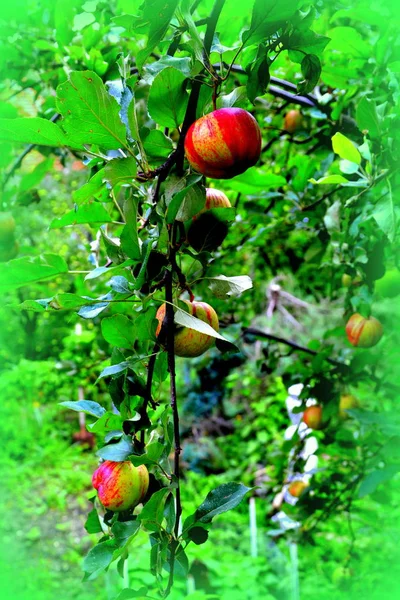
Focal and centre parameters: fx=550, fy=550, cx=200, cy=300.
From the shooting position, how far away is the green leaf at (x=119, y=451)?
370 millimetres

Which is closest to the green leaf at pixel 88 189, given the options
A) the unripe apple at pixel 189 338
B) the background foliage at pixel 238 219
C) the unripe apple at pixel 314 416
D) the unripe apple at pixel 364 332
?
the background foliage at pixel 238 219

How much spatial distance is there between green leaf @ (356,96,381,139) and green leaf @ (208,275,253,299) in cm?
23

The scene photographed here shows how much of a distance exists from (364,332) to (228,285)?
528 mm

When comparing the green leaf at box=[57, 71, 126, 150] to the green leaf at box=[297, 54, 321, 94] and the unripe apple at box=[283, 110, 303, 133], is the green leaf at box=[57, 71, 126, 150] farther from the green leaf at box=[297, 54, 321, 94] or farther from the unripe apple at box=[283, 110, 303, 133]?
the unripe apple at box=[283, 110, 303, 133]

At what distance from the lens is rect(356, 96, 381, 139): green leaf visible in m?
0.53

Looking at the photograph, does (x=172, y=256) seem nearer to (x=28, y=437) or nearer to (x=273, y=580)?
(x=273, y=580)

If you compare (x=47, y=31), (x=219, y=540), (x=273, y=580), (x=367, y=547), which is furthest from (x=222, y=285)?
(x=219, y=540)

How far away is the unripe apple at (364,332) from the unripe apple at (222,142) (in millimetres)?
564

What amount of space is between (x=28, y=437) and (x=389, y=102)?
3342 mm

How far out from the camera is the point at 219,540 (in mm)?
2316

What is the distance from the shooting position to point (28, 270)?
0.43 meters

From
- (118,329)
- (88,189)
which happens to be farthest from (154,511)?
(88,189)

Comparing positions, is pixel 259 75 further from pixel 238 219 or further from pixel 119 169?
pixel 238 219

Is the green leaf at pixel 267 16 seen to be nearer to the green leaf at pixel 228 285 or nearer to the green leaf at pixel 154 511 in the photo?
the green leaf at pixel 228 285
